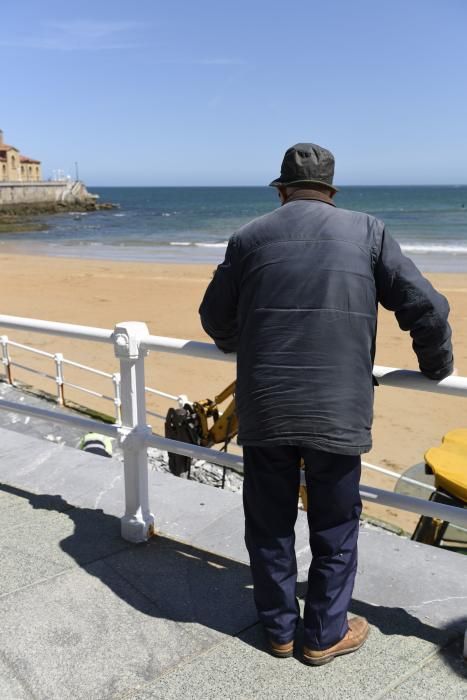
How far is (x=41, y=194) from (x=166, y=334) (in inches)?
3613

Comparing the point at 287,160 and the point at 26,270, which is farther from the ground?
the point at 287,160

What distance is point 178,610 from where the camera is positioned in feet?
9.62

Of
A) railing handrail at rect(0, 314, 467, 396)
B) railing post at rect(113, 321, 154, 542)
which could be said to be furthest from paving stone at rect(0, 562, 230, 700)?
railing handrail at rect(0, 314, 467, 396)

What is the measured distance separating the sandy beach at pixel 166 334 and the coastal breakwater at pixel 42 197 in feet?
196

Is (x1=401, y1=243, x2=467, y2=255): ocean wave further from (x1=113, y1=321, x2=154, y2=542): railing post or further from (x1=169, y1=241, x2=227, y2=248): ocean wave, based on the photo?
(x1=113, y1=321, x2=154, y2=542): railing post

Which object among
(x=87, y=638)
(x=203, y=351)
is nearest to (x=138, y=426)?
(x=203, y=351)

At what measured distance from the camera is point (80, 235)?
55.2 metres

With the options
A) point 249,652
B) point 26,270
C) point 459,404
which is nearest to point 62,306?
point 26,270

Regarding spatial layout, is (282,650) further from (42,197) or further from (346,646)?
(42,197)

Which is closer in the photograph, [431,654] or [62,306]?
[431,654]

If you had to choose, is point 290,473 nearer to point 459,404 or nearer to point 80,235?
point 459,404

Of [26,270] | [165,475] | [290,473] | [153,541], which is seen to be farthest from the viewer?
[26,270]

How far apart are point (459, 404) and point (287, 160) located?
9.49 m

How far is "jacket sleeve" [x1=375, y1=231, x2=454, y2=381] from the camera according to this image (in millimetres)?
2324
